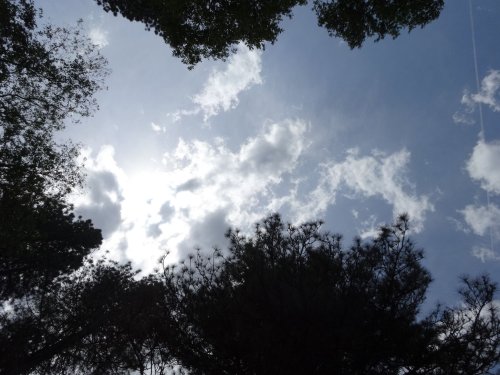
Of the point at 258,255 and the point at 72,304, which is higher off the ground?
the point at 72,304

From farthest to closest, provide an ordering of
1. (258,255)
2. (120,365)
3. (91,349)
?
(91,349)
(120,365)
(258,255)

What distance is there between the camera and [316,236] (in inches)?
401

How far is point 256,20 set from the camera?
8422 millimetres

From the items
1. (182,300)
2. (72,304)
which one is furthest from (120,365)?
(182,300)

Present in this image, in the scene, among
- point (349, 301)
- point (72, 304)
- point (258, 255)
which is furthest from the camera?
point (72, 304)

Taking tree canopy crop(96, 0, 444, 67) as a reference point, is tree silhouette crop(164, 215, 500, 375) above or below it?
below

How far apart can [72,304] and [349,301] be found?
14.9 meters

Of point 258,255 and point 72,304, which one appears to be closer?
point 258,255

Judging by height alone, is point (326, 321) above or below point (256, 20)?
below

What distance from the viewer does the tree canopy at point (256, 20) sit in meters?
7.97

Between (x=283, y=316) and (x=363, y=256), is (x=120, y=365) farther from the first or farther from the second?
(x=363, y=256)

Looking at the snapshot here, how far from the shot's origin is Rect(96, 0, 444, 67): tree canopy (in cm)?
797

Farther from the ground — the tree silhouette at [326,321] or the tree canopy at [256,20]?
the tree canopy at [256,20]

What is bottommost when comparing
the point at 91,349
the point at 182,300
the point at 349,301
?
the point at 349,301
